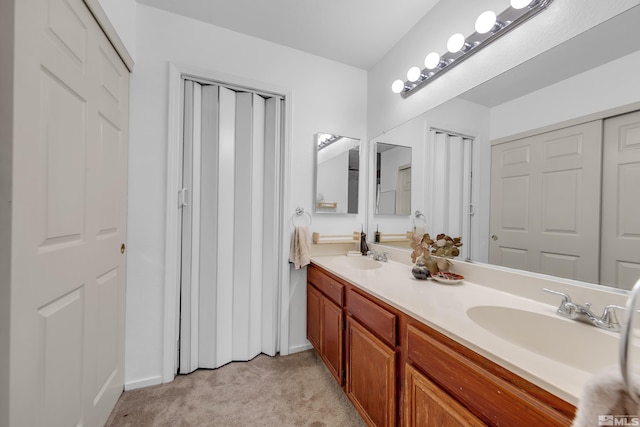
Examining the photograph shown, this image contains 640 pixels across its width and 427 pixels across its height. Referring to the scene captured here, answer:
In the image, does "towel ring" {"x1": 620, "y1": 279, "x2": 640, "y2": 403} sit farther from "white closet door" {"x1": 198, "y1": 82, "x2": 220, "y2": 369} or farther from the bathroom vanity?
"white closet door" {"x1": 198, "y1": 82, "x2": 220, "y2": 369}

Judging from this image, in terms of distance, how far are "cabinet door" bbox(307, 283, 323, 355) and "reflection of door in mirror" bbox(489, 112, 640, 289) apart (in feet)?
3.89

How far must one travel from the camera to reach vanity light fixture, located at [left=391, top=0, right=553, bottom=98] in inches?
42.7

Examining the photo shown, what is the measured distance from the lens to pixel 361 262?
1.99 meters

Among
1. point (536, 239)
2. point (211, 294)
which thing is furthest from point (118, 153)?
point (536, 239)

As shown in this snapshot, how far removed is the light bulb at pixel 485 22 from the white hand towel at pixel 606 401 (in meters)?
1.48

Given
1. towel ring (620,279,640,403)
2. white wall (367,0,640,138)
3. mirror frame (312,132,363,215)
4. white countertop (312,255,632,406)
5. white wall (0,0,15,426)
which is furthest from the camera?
mirror frame (312,132,363,215)

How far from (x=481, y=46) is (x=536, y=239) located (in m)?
1.03

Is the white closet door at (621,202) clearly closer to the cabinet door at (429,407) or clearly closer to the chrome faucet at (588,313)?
the chrome faucet at (588,313)

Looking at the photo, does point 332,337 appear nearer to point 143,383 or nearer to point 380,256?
point 380,256

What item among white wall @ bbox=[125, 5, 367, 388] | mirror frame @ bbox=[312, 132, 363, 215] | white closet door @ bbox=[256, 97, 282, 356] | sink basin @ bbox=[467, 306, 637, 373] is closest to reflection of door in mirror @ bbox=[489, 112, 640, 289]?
sink basin @ bbox=[467, 306, 637, 373]

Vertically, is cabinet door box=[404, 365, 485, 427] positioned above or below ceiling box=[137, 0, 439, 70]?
below

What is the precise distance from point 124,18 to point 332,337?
2355 millimetres

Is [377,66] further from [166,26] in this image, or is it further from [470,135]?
[166,26]

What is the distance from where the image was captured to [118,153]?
1432mm
